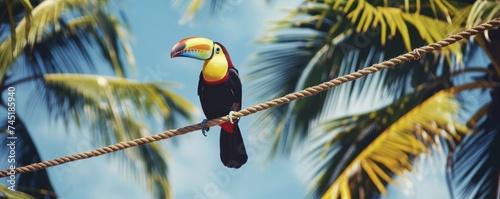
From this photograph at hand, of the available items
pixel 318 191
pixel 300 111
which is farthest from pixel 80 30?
pixel 318 191

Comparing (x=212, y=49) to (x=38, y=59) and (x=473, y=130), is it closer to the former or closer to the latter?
(x=473, y=130)

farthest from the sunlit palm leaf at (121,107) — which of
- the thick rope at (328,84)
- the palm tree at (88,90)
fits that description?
the thick rope at (328,84)

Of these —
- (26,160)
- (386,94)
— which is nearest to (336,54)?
(386,94)

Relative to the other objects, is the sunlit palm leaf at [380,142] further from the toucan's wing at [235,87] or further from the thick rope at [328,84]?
the thick rope at [328,84]

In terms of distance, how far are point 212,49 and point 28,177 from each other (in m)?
2.39

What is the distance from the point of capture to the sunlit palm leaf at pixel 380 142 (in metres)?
4.39

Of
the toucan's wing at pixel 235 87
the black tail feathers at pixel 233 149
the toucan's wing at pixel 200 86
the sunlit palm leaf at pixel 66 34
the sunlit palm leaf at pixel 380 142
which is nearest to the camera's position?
the black tail feathers at pixel 233 149

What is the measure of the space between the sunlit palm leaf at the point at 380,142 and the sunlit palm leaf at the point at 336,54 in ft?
0.55

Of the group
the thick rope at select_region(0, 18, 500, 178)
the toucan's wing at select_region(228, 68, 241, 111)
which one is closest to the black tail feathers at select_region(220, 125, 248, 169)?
the toucan's wing at select_region(228, 68, 241, 111)

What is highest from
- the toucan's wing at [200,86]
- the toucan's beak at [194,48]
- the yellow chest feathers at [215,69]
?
the toucan's beak at [194,48]

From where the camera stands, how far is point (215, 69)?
3787 millimetres

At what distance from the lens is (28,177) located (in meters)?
5.65

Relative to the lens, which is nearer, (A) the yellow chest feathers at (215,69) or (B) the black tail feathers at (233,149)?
(B) the black tail feathers at (233,149)

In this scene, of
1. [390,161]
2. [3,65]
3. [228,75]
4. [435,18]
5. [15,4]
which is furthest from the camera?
[15,4]
